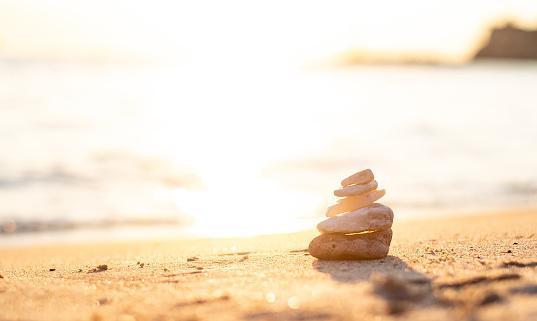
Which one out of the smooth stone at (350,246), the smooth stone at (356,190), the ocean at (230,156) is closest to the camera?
the smooth stone at (350,246)

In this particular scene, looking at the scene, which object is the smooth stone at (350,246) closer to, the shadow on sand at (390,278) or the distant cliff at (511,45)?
the shadow on sand at (390,278)

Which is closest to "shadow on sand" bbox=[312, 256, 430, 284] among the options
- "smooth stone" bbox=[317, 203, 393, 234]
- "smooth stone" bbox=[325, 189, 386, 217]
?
"smooth stone" bbox=[317, 203, 393, 234]

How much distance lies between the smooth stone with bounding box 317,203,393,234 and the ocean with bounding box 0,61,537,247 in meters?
3.81

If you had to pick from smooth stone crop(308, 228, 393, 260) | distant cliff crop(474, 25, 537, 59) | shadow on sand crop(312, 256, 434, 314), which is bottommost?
shadow on sand crop(312, 256, 434, 314)

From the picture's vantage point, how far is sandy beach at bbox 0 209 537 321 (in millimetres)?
3283

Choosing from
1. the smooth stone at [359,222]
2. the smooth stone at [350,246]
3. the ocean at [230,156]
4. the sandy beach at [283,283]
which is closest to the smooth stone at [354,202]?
the smooth stone at [359,222]

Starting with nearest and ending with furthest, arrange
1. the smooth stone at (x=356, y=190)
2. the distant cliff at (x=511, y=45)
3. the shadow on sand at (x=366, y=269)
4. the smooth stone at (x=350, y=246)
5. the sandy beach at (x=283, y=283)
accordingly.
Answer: the sandy beach at (x=283, y=283)
the shadow on sand at (x=366, y=269)
the smooth stone at (x=350, y=246)
the smooth stone at (x=356, y=190)
the distant cliff at (x=511, y=45)

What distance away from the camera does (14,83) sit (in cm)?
3253

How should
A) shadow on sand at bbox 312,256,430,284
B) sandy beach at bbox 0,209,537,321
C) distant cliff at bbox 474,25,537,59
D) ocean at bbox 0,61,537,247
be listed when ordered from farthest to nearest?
distant cliff at bbox 474,25,537,59
ocean at bbox 0,61,537,247
shadow on sand at bbox 312,256,430,284
sandy beach at bbox 0,209,537,321

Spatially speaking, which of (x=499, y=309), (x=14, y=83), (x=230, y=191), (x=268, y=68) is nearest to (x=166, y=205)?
(x=230, y=191)

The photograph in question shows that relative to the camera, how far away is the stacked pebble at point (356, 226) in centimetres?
513

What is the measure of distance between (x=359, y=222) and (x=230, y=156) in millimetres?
13141

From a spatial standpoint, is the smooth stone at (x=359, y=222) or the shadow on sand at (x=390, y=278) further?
the smooth stone at (x=359, y=222)

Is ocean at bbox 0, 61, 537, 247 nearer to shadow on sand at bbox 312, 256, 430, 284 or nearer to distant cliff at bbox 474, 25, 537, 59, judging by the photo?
shadow on sand at bbox 312, 256, 430, 284
